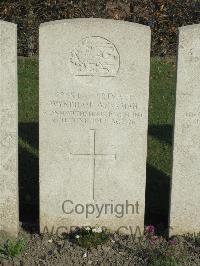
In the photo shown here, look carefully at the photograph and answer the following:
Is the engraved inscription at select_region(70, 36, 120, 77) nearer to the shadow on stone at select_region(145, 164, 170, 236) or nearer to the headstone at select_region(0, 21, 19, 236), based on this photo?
the headstone at select_region(0, 21, 19, 236)

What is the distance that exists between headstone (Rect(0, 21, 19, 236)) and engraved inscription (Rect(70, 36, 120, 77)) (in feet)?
1.73

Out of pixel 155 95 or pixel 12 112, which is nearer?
pixel 12 112

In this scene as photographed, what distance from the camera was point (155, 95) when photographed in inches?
388

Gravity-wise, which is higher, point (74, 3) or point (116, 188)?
point (74, 3)

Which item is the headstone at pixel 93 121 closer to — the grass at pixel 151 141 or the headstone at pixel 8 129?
the headstone at pixel 8 129

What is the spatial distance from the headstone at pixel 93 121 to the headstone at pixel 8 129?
24cm

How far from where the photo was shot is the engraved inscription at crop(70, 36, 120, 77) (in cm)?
456

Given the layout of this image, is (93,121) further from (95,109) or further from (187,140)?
(187,140)

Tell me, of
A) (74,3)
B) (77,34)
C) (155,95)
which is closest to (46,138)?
(77,34)

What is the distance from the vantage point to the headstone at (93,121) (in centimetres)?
455

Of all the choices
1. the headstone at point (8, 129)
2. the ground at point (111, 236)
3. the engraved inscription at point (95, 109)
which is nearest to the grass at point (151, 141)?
the ground at point (111, 236)

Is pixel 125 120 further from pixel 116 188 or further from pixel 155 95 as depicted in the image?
pixel 155 95

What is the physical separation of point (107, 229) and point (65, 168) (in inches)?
28.7

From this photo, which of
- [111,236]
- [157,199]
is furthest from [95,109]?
[157,199]
